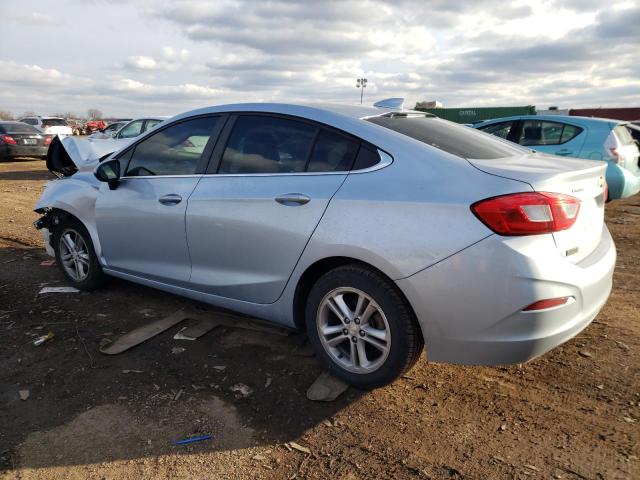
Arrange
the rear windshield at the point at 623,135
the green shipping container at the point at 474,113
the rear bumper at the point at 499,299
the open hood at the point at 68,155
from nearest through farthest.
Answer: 1. the rear bumper at the point at 499,299
2. the open hood at the point at 68,155
3. the rear windshield at the point at 623,135
4. the green shipping container at the point at 474,113

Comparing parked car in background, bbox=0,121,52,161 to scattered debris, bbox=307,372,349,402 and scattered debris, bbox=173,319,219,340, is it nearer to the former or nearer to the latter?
scattered debris, bbox=173,319,219,340

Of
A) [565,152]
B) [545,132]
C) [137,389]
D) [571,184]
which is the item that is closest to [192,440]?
[137,389]

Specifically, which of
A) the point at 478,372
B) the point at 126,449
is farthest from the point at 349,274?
the point at 126,449

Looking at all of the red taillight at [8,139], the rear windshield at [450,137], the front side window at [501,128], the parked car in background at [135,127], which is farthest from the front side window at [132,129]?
the rear windshield at [450,137]

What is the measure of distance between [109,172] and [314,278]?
2.08m

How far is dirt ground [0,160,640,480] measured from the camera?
2.46 m

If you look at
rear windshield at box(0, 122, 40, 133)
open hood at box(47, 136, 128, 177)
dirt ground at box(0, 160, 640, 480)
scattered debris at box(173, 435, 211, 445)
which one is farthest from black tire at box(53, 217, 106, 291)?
rear windshield at box(0, 122, 40, 133)

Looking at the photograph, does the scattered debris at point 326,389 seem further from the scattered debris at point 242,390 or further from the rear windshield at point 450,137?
the rear windshield at point 450,137

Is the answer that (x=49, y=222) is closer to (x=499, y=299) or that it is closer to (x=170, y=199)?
(x=170, y=199)

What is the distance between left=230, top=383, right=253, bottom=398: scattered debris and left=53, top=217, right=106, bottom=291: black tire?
7.20ft

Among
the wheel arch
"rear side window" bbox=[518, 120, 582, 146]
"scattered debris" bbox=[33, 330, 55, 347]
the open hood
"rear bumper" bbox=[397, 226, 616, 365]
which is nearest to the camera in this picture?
"rear bumper" bbox=[397, 226, 616, 365]

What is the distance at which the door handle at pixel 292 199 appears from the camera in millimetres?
3042

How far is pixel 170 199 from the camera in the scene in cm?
377

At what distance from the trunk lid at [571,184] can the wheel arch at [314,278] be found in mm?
766
